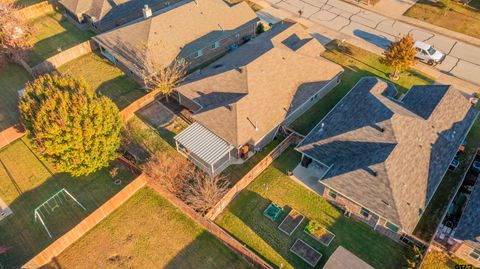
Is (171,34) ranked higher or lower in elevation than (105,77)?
higher

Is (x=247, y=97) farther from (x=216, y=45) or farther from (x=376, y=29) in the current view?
(x=376, y=29)

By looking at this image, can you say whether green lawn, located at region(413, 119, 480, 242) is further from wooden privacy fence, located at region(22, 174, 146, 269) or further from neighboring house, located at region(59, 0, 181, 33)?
neighboring house, located at region(59, 0, 181, 33)

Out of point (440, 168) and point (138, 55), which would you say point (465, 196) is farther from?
point (138, 55)

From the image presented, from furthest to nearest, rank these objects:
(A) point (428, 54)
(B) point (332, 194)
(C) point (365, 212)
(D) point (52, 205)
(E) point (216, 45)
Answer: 1. (E) point (216, 45)
2. (A) point (428, 54)
3. (D) point (52, 205)
4. (B) point (332, 194)
5. (C) point (365, 212)

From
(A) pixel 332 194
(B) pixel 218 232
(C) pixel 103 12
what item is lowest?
(B) pixel 218 232

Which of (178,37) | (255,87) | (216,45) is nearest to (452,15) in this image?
(216,45)

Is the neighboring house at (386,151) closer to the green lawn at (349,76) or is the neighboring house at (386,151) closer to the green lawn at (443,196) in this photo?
the green lawn at (443,196)
